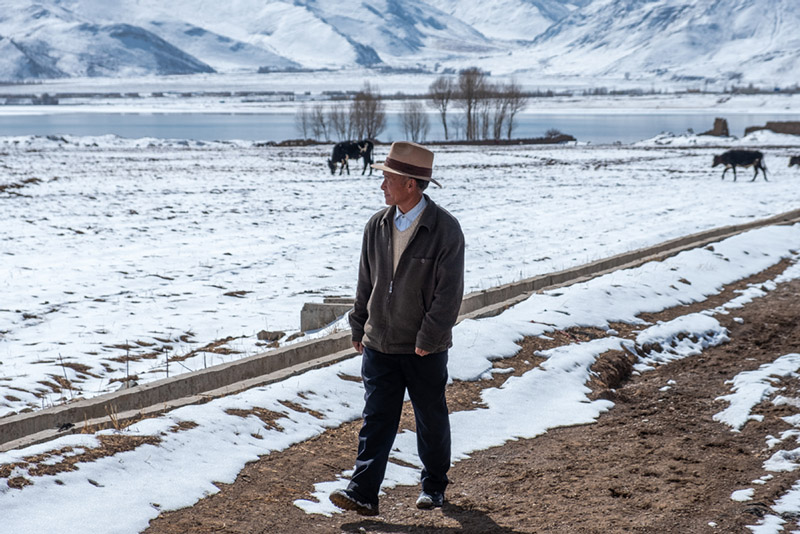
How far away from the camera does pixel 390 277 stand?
15.7 ft

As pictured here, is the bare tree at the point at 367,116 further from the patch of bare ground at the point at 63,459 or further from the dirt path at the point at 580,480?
the patch of bare ground at the point at 63,459

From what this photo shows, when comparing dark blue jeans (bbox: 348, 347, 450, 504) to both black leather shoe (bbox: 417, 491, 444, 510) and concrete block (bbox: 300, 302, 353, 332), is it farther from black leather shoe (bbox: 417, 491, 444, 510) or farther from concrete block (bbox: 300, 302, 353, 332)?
concrete block (bbox: 300, 302, 353, 332)

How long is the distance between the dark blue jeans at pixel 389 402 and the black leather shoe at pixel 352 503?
26 millimetres

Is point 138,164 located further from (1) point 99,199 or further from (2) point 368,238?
(2) point 368,238

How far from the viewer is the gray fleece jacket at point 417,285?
4648 millimetres

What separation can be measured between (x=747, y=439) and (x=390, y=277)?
121 inches

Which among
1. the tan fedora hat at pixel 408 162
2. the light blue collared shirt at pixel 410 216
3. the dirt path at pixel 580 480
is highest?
the tan fedora hat at pixel 408 162

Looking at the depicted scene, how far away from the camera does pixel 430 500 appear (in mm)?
5020

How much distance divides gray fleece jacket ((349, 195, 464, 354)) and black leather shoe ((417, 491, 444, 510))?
2.77 ft

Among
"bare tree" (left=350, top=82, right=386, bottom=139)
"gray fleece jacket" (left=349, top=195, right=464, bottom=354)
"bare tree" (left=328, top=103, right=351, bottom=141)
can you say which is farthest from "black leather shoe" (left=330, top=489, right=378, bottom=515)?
"bare tree" (left=350, top=82, right=386, bottom=139)

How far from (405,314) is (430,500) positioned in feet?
3.43

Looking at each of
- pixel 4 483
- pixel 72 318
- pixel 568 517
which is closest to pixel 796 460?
pixel 568 517

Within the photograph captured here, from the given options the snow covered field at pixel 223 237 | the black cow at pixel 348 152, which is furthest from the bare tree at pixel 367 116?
the black cow at pixel 348 152

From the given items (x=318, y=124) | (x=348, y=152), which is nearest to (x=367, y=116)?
(x=318, y=124)
